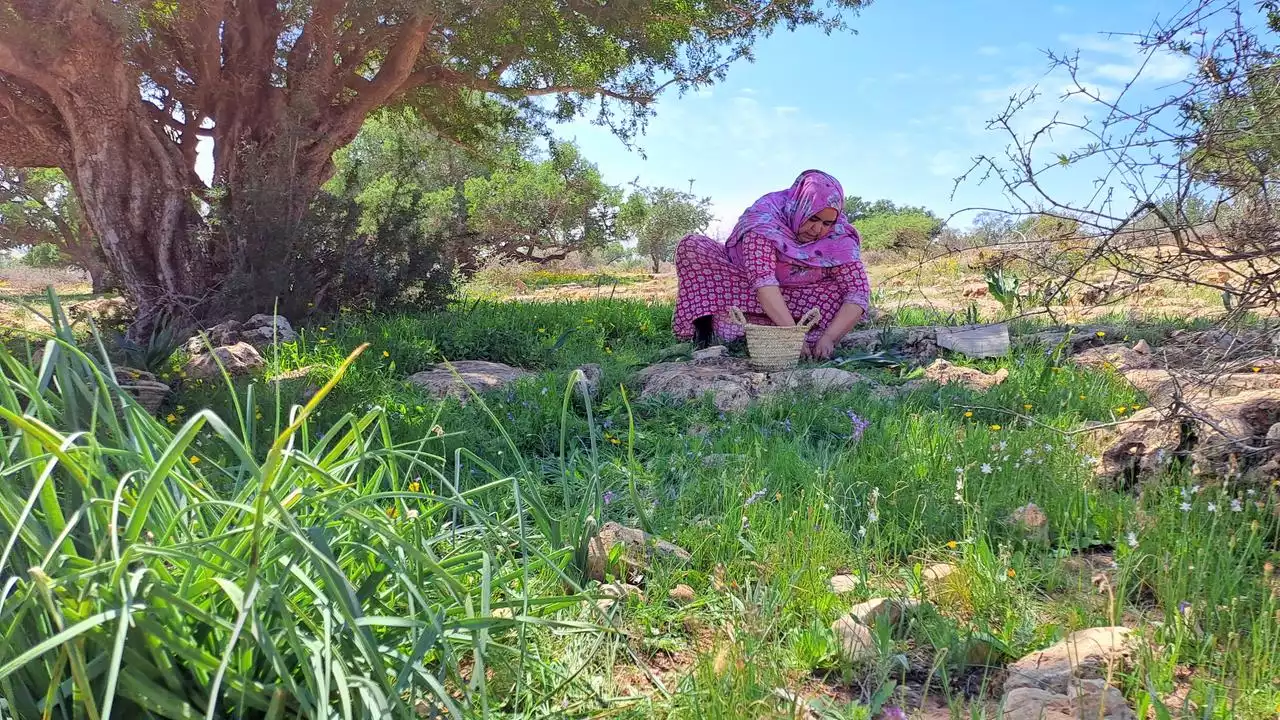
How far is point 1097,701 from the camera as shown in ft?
4.25

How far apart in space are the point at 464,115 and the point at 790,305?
634 centimetres

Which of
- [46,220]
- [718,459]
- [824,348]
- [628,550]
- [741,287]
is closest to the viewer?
[628,550]

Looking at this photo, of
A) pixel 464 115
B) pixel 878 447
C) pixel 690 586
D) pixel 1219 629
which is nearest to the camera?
pixel 1219 629

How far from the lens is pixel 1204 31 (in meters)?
2.05

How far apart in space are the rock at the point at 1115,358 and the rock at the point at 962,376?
1.50 ft

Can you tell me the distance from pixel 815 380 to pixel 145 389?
10.1 ft

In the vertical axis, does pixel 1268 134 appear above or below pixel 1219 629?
above

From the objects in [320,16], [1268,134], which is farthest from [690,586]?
[320,16]

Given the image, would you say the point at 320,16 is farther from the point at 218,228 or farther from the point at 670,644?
the point at 670,644

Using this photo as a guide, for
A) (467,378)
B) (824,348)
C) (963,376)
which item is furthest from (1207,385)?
(467,378)

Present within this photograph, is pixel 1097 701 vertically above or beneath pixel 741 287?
beneath

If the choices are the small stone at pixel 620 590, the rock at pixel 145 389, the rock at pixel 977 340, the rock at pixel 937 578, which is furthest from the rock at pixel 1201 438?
the rock at pixel 145 389

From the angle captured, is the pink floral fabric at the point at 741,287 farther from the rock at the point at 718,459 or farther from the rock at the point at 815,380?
the rock at the point at 718,459

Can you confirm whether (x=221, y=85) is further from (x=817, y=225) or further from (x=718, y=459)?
(x=718, y=459)
